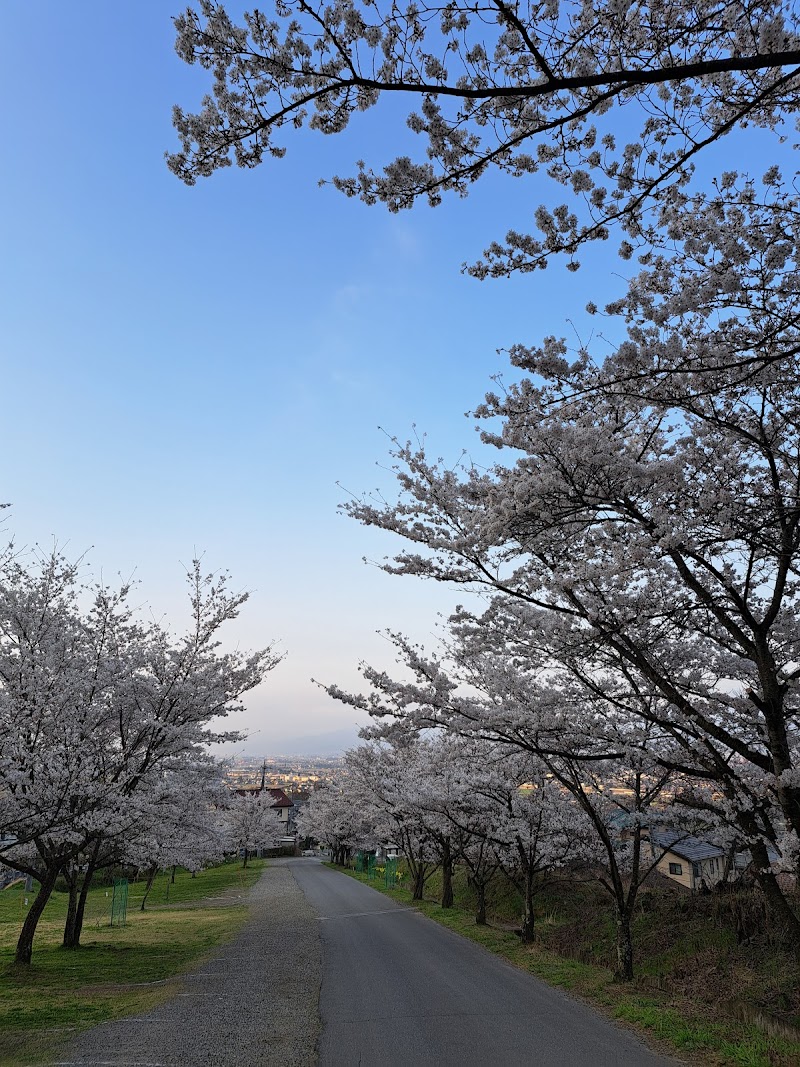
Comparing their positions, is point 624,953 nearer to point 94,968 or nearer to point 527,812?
point 527,812

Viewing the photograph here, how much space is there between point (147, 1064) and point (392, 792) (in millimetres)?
17113

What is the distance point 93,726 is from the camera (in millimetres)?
12289

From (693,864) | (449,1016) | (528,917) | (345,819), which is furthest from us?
(345,819)

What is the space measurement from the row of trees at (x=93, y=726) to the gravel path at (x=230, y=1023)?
312 centimetres

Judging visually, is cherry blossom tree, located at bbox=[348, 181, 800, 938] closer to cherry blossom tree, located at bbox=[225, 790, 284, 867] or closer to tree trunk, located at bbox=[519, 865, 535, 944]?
tree trunk, located at bbox=[519, 865, 535, 944]

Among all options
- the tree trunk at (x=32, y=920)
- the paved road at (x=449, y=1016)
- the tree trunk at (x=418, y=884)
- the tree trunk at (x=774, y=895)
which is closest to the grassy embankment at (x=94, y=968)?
the tree trunk at (x=32, y=920)

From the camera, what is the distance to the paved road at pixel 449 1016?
7109mm

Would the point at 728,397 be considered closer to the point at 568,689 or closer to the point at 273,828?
the point at 568,689

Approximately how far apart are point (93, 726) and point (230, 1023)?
6.31 metres

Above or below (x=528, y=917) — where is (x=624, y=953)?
above

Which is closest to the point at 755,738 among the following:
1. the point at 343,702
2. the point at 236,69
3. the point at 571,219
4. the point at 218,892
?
the point at 343,702

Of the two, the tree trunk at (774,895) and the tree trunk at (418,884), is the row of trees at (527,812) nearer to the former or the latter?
the tree trunk at (418,884)

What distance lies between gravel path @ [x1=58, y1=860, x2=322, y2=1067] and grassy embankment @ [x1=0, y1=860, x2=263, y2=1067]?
1.56 feet

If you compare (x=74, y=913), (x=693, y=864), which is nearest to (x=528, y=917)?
(x=74, y=913)
